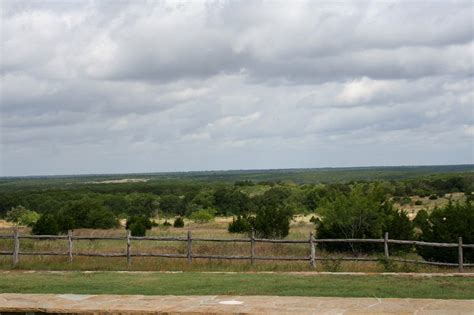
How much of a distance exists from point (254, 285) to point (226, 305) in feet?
9.96

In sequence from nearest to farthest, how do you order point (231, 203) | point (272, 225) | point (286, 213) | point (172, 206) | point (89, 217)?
point (272, 225), point (286, 213), point (89, 217), point (231, 203), point (172, 206)

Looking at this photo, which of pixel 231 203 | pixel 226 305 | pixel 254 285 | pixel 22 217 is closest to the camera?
pixel 226 305

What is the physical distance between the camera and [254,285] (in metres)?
11.8

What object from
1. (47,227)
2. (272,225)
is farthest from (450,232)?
(47,227)

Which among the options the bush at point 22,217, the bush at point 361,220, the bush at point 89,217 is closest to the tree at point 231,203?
the bush at point 22,217

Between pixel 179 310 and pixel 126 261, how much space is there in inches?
433

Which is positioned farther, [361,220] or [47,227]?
[47,227]

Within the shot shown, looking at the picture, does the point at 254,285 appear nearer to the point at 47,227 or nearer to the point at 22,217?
the point at 47,227

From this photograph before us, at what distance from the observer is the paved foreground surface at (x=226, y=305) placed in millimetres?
8359

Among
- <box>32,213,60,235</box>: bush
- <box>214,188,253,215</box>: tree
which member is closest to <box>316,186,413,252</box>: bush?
<box>32,213,60,235</box>: bush

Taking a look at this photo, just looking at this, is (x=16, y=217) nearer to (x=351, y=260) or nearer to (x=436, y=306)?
(x=351, y=260)

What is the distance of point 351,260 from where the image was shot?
17859 mm

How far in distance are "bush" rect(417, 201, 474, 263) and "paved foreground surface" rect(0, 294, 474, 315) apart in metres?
10.6

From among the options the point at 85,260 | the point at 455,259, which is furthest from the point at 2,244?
the point at 455,259
